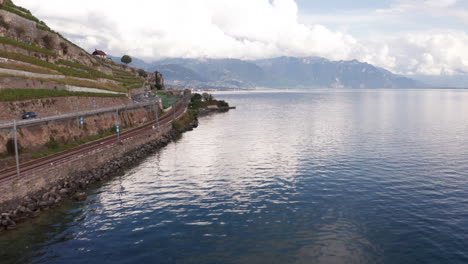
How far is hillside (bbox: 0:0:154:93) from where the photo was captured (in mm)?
72125

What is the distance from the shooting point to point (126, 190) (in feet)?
166

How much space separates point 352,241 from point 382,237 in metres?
3.56

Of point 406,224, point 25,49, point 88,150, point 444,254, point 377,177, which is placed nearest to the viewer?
point 444,254

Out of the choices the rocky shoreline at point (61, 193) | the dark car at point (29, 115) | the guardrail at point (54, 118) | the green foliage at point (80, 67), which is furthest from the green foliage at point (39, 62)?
the rocky shoreline at point (61, 193)

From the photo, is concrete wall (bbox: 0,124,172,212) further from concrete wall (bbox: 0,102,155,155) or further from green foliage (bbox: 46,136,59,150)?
green foliage (bbox: 46,136,59,150)

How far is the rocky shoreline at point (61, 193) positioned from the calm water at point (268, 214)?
1741 mm

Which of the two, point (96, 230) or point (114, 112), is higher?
point (114, 112)

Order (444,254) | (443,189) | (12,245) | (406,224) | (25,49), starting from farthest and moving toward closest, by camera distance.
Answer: (25,49) < (443,189) < (406,224) < (12,245) < (444,254)

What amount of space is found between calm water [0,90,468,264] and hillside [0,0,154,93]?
33699 millimetres

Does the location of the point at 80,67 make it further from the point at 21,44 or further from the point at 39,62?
the point at 39,62

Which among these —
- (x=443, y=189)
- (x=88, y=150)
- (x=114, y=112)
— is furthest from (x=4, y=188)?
(x=443, y=189)

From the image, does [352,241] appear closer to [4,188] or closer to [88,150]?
[4,188]

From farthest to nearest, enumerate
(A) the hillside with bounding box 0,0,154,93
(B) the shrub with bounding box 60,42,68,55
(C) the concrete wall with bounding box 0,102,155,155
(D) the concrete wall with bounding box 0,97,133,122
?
(B) the shrub with bounding box 60,42,68,55, (A) the hillside with bounding box 0,0,154,93, (D) the concrete wall with bounding box 0,97,133,122, (C) the concrete wall with bounding box 0,102,155,155

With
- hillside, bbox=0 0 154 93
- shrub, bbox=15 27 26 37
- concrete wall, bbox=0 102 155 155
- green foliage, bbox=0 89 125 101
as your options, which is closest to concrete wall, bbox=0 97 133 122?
green foliage, bbox=0 89 125 101
